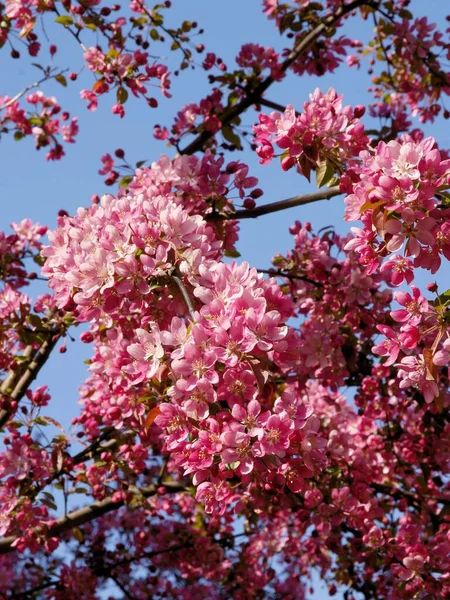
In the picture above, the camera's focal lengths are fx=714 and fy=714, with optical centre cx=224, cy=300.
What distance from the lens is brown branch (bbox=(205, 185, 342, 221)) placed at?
2.90 metres

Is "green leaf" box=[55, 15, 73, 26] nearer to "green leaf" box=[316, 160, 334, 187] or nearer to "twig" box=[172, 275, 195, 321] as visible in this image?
"green leaf" box=[316, 160, 334, 187]

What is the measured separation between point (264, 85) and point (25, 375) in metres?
2.29

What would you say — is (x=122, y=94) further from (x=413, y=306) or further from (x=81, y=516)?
(x=413, y=306)

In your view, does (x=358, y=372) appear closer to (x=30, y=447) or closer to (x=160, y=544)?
(x=30, y=447)

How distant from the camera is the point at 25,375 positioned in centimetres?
395

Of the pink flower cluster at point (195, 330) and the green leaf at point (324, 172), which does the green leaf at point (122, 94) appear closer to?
the pink flower cluster at point (195, 330)

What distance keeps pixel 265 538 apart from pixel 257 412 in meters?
4.84

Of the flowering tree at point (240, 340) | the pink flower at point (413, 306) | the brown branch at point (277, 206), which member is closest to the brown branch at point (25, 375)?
the flowering tree at point (240, 340)

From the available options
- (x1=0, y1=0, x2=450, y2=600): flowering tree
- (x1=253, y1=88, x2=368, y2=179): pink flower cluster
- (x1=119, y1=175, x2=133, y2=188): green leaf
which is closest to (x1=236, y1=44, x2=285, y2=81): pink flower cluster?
(x1=0, y1=0, x2=450, y2=600): flowering tree

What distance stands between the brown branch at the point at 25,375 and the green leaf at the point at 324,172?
1.81 m

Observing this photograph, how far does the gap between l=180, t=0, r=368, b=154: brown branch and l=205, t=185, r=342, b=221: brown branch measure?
1237 millimetres

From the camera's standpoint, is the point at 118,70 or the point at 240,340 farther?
the point at 118,70

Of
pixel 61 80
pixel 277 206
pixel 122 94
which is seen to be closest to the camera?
pixel 277 206

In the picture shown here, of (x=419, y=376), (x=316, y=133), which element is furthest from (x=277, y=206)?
(x=419, y=376)
